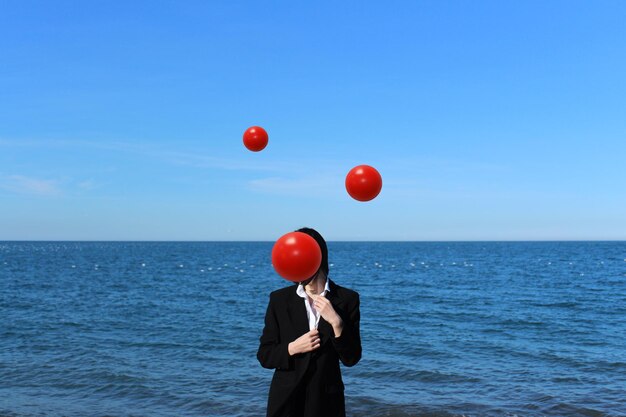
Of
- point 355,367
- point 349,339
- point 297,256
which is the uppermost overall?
point 297,256

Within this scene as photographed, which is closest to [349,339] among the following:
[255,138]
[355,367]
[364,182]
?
[364,182]

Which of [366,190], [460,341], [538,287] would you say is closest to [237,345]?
[460,341]

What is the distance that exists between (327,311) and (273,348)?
1.68 feet

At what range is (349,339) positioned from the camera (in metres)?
3.41

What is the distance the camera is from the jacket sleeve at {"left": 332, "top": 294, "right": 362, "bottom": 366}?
3.39 metres

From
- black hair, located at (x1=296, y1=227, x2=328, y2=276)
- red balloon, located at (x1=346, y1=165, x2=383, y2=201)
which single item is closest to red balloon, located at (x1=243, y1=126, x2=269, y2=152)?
red balloon, located at (x1=346, y1=165, x2=383, y2=201)

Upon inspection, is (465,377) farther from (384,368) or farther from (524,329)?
(524,329)

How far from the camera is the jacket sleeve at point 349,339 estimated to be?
339 cm

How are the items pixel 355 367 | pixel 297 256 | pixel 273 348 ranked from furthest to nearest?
pixel 355 367, pixel 273 348, pixel 297 256

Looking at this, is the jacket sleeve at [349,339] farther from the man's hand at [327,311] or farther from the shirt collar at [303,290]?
the shirt collar at [303,290]

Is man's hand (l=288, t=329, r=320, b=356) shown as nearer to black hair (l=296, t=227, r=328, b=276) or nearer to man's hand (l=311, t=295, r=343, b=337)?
man's hand (l=311, t=295, r=343, b=337)

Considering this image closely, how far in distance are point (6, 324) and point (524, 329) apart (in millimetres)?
22029

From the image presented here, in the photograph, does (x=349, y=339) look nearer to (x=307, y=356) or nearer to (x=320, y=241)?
(x=307, y=356)

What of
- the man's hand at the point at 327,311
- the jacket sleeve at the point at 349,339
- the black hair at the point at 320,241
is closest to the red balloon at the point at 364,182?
the black hair at the point at 320,241
